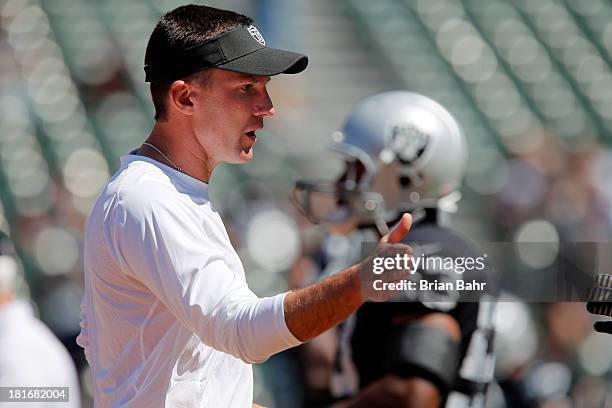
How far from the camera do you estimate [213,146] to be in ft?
7.07

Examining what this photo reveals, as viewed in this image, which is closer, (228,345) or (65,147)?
(228,345)

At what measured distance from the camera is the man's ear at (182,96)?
2.10 meters

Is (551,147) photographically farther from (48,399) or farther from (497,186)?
(48,399)

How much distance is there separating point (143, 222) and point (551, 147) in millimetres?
8199

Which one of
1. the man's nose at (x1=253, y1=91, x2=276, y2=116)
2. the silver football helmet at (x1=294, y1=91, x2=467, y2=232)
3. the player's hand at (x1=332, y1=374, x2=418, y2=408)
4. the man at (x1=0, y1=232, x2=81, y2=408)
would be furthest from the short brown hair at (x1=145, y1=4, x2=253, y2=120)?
the man at (x1=0, y1=232, x2=81, y2=408)

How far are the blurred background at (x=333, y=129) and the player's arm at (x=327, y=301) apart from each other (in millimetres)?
3813

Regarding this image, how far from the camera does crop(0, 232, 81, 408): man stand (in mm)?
4504

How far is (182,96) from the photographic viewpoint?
2.11m

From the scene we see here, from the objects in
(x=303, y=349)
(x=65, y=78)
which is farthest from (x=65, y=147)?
(x=303, y=349)

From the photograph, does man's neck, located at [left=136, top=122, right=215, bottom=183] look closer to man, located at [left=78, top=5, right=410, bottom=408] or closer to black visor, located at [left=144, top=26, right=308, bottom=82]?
man, located at [left=78, top=5, right=410, bottom=408]

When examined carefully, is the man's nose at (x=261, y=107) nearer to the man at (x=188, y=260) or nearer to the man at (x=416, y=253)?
the man at (x=188, y=260)

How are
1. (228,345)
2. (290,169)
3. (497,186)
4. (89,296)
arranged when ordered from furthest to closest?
(497,186) < (290,169) < (89,296) < (228,345)

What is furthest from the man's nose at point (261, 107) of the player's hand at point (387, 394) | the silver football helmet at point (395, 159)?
the silver football helmet at point (395, 159)

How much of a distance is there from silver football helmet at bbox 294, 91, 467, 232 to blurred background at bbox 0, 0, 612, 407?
6.09 feet
